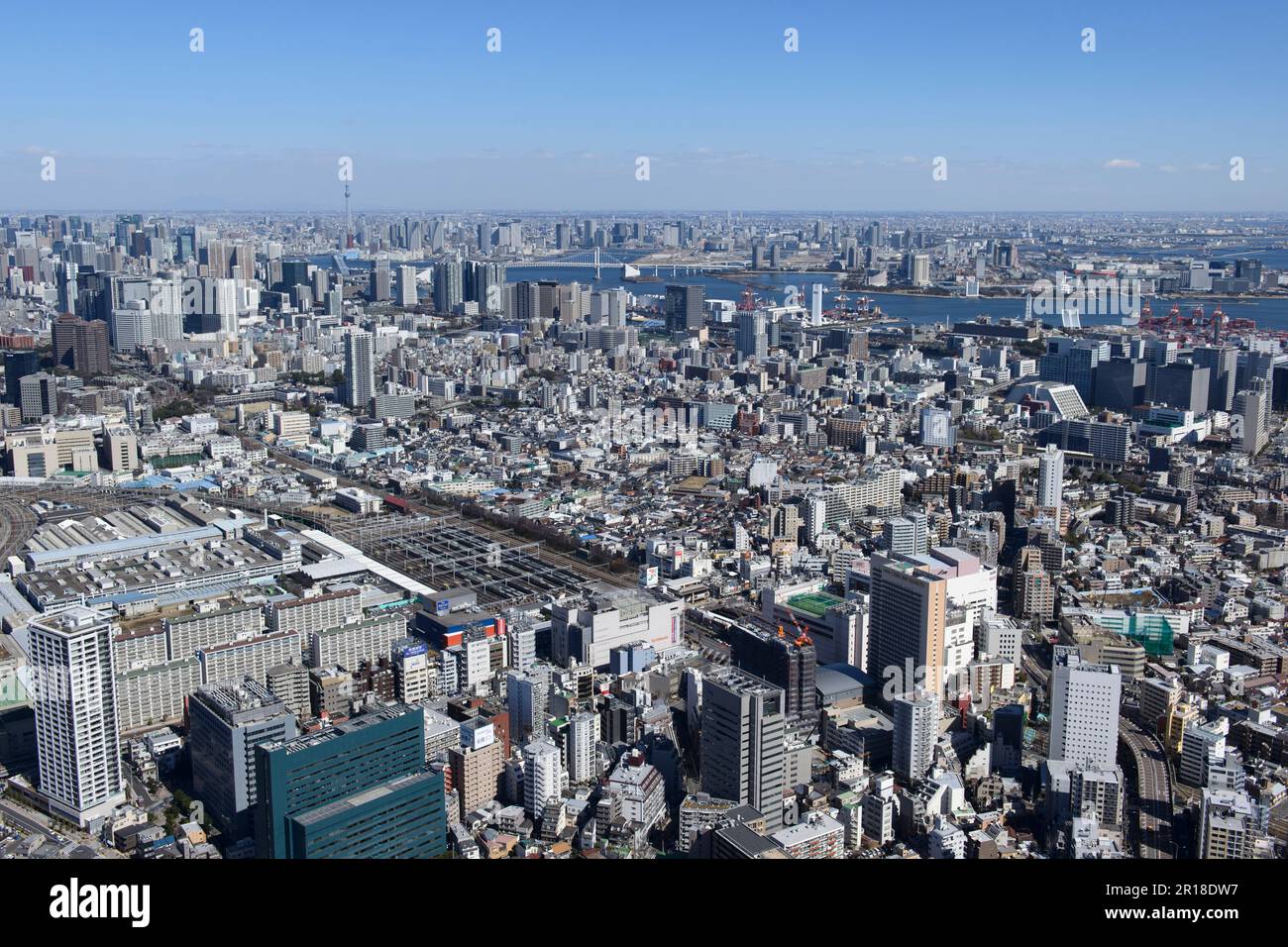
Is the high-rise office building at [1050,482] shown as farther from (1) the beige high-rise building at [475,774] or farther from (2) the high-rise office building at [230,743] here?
(2) the high-rise office building at [230,743]

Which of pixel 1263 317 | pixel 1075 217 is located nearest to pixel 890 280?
pixel 1263 317

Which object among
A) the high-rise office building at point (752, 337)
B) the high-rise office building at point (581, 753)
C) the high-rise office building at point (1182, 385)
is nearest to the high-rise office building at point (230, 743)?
the high-rise office building at point (581, 753)

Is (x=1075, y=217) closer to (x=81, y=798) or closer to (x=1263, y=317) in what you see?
(x=1263, y=317)

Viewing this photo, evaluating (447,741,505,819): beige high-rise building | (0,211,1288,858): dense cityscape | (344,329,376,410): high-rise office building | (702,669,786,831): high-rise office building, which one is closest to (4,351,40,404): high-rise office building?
(0,211,1288,858): dense cityscape

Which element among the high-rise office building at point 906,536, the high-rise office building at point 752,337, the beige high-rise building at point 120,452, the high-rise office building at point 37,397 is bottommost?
the high-rise office building at point 906,536

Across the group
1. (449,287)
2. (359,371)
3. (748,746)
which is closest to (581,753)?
(748,746)

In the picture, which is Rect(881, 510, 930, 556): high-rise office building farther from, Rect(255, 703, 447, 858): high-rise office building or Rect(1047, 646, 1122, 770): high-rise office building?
Rect(255, 703, 447, 858): high-rise office building
